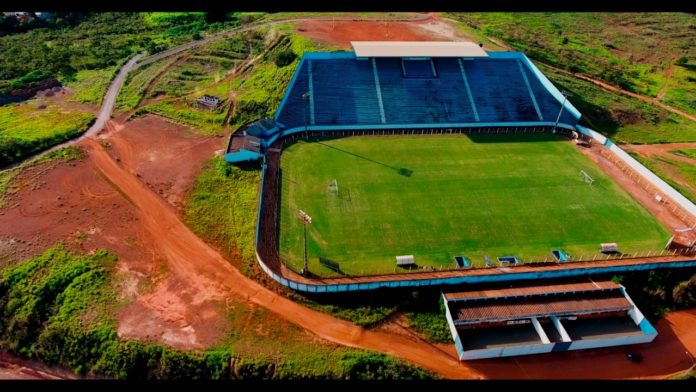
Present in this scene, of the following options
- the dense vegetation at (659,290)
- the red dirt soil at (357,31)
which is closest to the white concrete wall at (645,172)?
the dense vegetation at (659,290)

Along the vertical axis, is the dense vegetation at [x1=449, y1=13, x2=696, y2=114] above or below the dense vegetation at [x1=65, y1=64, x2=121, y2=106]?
above

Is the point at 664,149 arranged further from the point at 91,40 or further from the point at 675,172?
the point at 91,40

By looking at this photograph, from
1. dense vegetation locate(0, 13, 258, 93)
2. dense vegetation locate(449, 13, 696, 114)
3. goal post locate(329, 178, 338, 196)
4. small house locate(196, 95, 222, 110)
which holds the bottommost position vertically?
goal post locate(329, 178, 338, 196)

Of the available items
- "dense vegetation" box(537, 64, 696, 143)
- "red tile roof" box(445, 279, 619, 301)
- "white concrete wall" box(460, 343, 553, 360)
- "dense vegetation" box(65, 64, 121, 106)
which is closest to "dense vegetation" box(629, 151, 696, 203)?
"dense vegetation" box(537, 64, 696, 143)

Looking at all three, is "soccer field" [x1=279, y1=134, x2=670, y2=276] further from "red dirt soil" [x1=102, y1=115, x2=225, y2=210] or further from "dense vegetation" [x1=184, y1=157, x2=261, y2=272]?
"red dirt soil" [x1=102, y1=115, x2=225, y2=210]

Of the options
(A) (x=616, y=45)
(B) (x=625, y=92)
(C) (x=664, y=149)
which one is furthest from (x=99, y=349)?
(A) (x=616, y=45)
